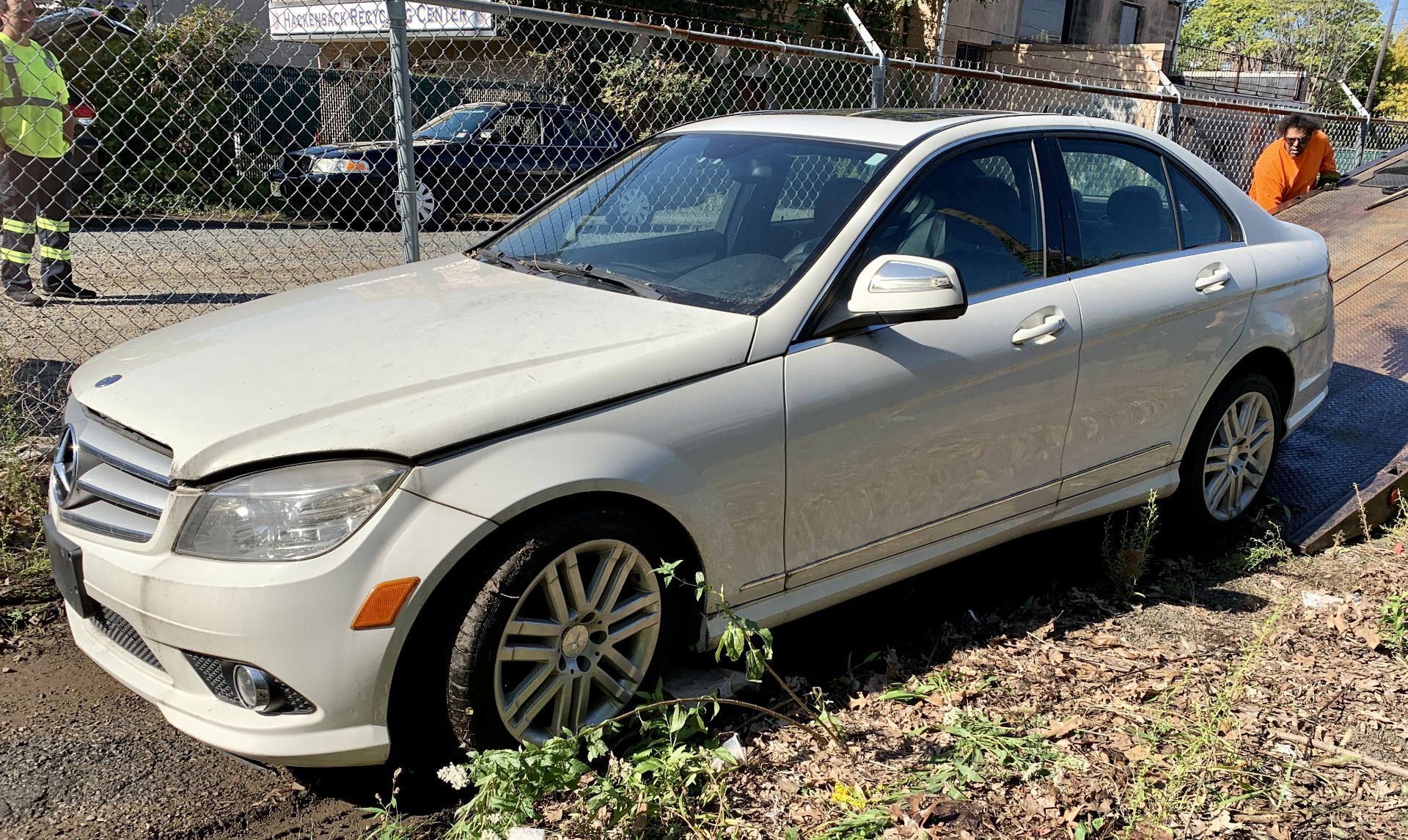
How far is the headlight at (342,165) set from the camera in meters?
12.0

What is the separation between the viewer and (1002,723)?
315cm

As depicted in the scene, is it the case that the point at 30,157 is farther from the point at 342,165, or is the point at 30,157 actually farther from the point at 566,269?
the point at 566,269

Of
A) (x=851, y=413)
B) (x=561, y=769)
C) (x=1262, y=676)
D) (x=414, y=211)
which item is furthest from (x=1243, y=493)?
(x=414, y=211)

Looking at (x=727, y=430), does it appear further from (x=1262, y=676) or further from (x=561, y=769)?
(x=1262, y=676)

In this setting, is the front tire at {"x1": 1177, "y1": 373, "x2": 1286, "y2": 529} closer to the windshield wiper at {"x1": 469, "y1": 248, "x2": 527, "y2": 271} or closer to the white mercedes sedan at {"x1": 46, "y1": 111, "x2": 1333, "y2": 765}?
the white mercedes sedan at {"x1": 46, "y1": 111, "x2": 1333, "y2": 765}

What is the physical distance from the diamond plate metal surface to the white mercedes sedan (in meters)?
0.91

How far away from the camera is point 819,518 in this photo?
124 inches

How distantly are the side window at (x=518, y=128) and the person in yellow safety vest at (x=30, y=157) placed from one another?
4055mm

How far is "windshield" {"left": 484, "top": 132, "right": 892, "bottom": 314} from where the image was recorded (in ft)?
11.0

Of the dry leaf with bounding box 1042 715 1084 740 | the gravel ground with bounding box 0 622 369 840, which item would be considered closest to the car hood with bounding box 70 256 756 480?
the gravel ground with bounding box 0 622 369 840

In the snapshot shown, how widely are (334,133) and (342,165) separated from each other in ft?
→ 1.71

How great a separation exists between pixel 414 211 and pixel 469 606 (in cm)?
295

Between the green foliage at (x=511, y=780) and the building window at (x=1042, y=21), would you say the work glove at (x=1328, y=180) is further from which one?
the building window at (x=1042, y=21)

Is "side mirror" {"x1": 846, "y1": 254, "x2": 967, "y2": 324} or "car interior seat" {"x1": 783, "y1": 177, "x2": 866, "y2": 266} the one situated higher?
"car interior seat" {"x1": 783, "y1": 177, "x2": 866, "y2": 266}
